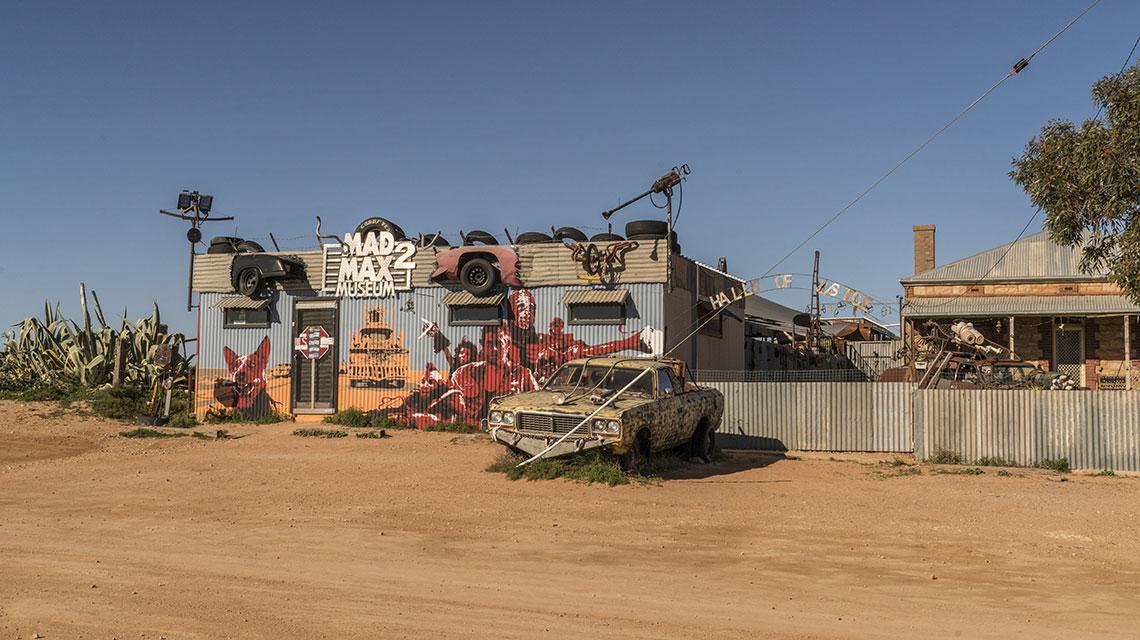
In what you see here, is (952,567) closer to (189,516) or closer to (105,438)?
(189,516)

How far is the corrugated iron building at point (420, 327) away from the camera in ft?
63.7

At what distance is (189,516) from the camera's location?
31.7ft

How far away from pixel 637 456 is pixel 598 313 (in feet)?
24.9

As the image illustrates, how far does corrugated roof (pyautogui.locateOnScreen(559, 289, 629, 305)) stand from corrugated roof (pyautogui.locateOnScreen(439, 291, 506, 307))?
64.8 inches

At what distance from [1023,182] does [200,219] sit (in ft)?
67.0

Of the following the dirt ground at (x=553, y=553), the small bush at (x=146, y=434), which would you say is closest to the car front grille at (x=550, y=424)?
the dirt ground at (x=553, y=553)

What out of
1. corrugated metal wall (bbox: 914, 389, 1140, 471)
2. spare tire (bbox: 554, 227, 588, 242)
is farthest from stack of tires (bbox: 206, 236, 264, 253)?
corrugated metal wall (bbox: 914, 389, 1140, 471)

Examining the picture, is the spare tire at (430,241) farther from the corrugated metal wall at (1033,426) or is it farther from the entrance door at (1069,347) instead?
the entrance door at (1069,347)

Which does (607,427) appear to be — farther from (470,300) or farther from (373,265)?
(373,265)

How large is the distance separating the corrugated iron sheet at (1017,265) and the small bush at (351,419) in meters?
21.9

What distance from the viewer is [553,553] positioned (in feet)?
26.0

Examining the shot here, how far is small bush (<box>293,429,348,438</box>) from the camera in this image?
61.2ft

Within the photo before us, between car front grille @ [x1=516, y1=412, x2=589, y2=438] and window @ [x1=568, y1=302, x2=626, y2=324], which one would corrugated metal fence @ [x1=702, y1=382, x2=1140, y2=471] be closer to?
window @ [x1=568, y1=302, x2=626, y2=324]

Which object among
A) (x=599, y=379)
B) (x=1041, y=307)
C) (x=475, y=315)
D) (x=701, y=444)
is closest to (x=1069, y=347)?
(x=1041, y=307)
